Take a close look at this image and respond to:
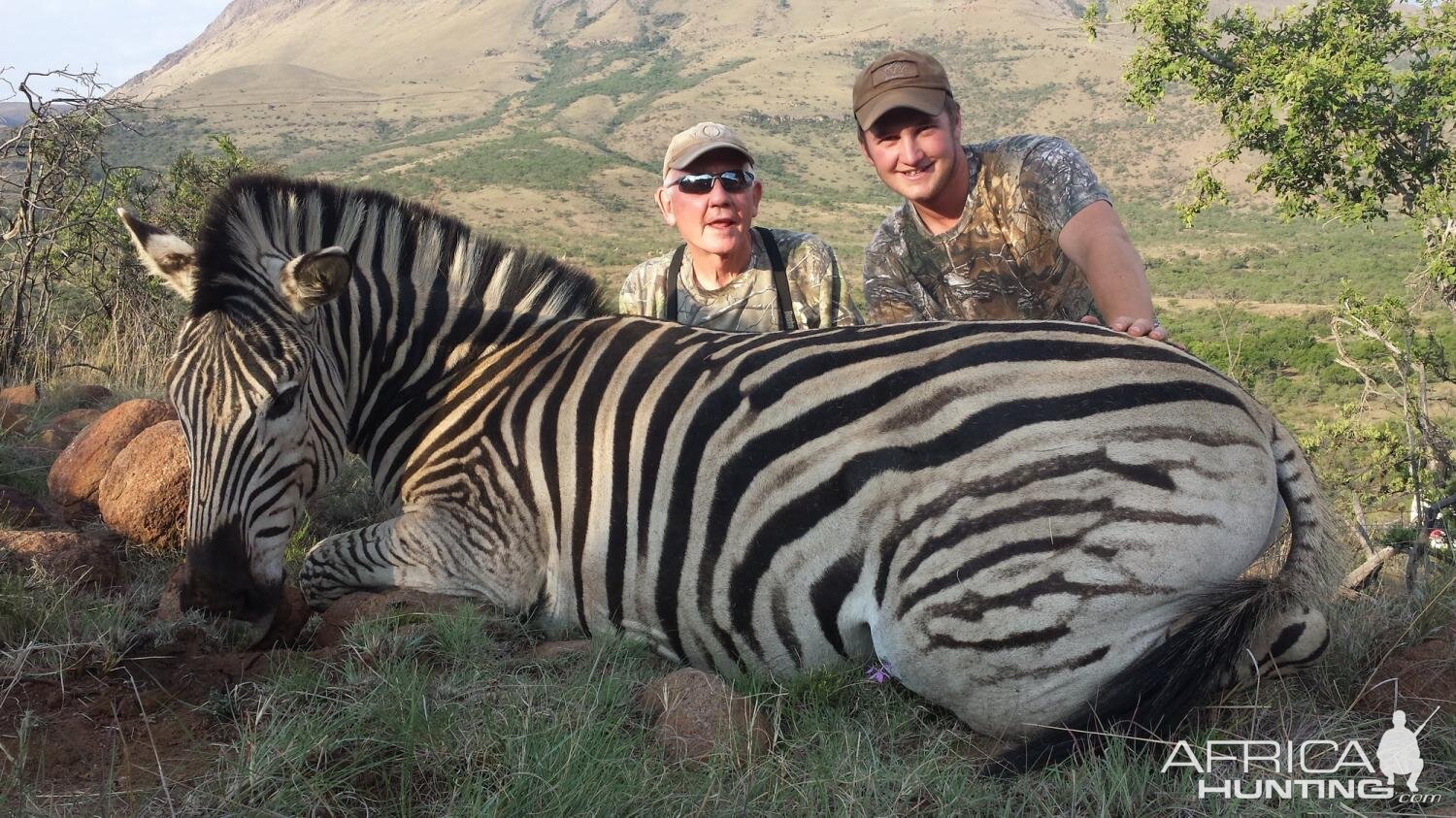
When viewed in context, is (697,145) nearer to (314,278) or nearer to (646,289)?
(646,289)

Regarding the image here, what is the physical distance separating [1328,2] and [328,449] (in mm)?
10584

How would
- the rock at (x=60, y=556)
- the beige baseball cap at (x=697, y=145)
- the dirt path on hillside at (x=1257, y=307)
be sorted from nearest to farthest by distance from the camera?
the rock at (x=60, y=556), the beige baseball cap at (x=697, y=145), the dirt path on hillside at (x=1257, y=307)

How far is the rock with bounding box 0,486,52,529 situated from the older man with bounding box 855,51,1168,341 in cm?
435

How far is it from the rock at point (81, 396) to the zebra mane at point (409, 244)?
3747 mm

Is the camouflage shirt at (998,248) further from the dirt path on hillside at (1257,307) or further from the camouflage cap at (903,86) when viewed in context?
the dirt path on hillside at (1257,307)

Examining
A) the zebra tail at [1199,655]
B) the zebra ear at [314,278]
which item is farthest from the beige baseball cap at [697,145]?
the zebra tail at [1199,655]

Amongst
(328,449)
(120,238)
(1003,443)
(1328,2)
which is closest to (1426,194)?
(1328,2)

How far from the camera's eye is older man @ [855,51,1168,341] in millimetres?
4191

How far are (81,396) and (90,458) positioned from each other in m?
2.55

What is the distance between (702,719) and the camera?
2.44m

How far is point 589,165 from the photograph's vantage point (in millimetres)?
79312

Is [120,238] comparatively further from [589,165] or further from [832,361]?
[589,165]

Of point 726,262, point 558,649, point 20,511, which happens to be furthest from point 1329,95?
point 20,511

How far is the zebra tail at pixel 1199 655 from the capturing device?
7.61ft
